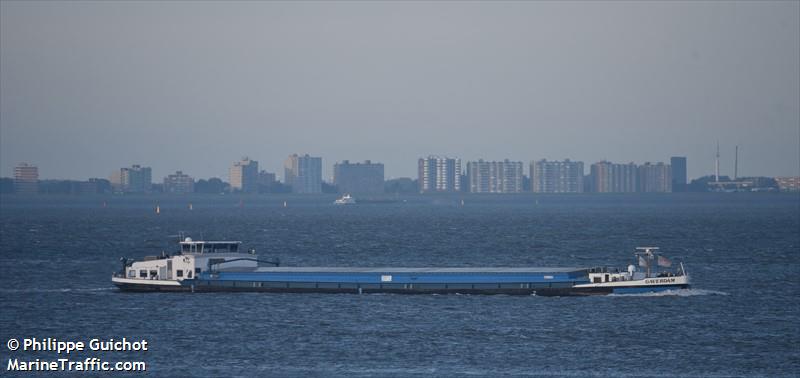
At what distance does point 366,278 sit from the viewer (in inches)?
3937

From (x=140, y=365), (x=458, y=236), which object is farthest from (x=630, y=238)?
(x=140, y=365)

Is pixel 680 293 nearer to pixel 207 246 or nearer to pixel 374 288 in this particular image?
pixel 374 288

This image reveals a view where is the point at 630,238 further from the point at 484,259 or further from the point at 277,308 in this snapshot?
the point at 277,308

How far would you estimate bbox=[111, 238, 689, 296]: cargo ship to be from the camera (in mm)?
96250

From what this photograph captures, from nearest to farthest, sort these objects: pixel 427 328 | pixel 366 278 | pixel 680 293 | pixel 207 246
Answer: pixel 427 328
pixel 680 293
pixel 366 278
pixel 207 246

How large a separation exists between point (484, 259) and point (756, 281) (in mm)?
36687

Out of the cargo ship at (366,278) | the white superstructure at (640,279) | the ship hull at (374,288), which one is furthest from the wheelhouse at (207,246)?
the white superstructure at (640,279)

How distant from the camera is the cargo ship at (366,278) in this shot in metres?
96.2

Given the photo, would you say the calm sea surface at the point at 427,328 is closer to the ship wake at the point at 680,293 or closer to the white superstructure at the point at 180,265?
the ship wake at the point at 680,293

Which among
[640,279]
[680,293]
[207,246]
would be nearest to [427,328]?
[640,279]

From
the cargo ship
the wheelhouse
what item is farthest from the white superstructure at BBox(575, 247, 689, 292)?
the wheelhouse

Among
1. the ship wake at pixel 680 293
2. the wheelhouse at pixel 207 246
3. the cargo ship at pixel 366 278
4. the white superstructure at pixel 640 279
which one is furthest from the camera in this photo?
the wheelhouse at pixel 207 246

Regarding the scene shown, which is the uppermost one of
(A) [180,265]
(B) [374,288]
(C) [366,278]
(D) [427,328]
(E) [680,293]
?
(A) [180,265]

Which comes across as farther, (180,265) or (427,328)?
(180,265)
